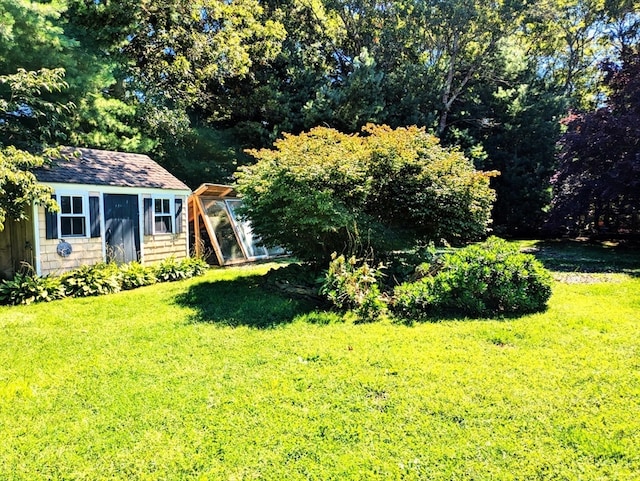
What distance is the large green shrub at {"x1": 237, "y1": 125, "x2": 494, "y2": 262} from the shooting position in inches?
263

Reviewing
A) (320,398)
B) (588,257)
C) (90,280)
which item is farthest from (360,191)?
(588,257)

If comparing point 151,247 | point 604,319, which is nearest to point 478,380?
Result: point 604,319

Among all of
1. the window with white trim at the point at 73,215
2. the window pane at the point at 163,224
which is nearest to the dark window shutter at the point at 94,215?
the window with white trim at the point at 73,215

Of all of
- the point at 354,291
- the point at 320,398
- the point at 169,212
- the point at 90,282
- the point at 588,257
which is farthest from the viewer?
the point at 588,257

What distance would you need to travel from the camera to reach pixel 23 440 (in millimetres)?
2729

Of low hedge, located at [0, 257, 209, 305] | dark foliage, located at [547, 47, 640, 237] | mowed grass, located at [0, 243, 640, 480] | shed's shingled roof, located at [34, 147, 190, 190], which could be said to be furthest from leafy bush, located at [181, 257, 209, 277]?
dark foliage, located at [547, 47, 640, 237]

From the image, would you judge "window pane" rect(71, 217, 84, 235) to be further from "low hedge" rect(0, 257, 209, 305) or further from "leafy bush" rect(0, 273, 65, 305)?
"leafy bush" rect(0, 273, 65, 305)

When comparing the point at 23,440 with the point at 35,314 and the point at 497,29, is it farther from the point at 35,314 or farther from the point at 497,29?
the point at 497,29

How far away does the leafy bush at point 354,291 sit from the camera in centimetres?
538

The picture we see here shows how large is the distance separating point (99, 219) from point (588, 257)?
13.0 m

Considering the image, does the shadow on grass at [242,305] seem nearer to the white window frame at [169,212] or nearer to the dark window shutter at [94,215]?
the dark window shutter at [94,215]

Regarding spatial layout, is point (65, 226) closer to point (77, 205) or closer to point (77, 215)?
point (77, 215)

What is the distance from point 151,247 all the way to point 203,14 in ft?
30.1

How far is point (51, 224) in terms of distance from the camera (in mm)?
7801
